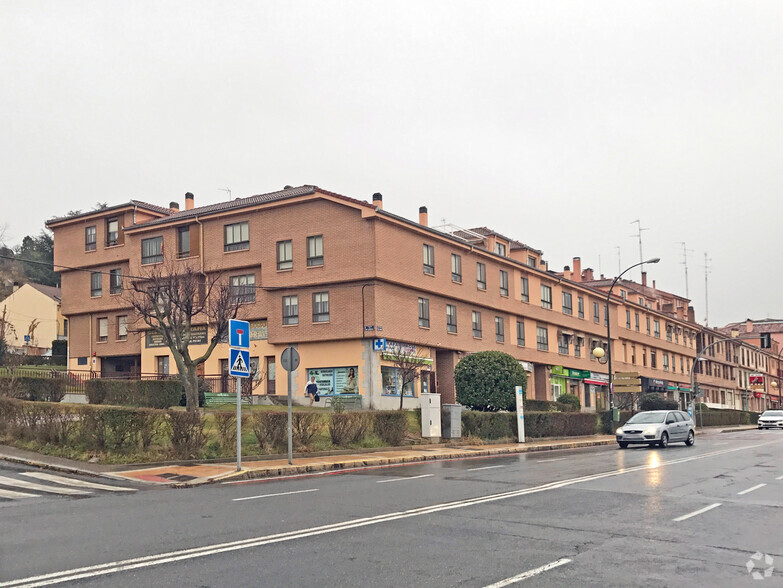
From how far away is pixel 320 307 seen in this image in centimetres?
4106

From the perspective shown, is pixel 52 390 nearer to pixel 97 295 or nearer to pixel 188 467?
pixel 188 467

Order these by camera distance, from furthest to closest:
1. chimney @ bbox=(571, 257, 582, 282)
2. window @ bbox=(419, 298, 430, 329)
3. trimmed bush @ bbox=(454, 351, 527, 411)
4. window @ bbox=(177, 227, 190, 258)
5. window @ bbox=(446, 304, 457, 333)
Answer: chimney @ bbox=(571, 257, 582, 282) → window @ bbox=(177, 227, 190, 258) → window @ bbox=(446, 304, 457, 333) → window @ bbox=(419, 298, 430, 329) → trimmed bush @ bbox=(454, 351, 527, 411)

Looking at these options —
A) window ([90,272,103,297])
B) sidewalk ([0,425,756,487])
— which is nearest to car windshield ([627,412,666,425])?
sidewalk ([0,425,756,487])

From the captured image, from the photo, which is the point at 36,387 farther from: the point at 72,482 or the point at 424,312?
the point at 424,312

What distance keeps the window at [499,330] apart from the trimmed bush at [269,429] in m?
30.8

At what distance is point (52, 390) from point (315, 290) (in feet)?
54.5

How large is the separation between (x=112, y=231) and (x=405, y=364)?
23.4 m

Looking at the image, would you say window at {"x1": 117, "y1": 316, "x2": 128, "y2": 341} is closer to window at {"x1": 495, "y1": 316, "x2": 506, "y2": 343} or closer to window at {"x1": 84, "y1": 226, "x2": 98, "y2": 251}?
window at {"x1": 84, "y1": 226, "x2": 98, "y2": 251}

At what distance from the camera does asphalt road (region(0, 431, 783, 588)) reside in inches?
283

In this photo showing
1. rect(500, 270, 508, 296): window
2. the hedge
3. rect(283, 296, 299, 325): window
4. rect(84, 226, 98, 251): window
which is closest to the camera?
the hedge

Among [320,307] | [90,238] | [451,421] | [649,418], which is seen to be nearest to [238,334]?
[451,421]

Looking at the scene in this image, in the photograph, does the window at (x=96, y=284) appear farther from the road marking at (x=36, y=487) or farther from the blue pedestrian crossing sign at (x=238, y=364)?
the road marking at (x=36, y=487)

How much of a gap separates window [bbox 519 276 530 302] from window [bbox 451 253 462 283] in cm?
849

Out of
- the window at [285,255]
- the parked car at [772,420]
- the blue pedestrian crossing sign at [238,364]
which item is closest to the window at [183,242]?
the window at [285,255]
